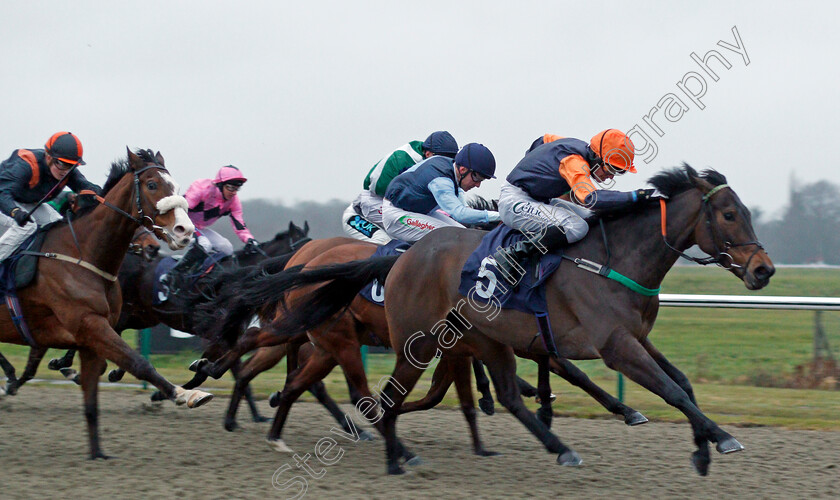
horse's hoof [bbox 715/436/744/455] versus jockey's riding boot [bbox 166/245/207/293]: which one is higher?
jockey's riding boot [bbox 166/245/207/293]

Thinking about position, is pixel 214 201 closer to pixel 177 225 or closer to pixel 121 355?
pixel 177 225

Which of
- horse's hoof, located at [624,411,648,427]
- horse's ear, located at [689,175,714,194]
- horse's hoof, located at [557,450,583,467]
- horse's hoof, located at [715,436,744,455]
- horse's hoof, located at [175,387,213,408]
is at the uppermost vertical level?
horse's ear, located at [689,175,714,194]

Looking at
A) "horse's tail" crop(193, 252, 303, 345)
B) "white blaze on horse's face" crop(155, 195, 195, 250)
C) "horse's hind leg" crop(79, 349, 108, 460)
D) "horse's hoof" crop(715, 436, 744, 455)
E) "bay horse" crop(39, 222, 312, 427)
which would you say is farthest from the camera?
"bay horse" crop(39, 222, 312, 427)

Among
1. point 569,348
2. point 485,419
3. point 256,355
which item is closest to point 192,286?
point 256,355

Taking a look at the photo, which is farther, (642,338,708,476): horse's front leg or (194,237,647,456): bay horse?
(194,237,647,456): bay horse

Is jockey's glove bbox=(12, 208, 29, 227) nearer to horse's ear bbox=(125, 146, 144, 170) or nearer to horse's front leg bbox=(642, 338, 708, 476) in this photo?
horse's ear bbox=(125, 146, 144, 170)

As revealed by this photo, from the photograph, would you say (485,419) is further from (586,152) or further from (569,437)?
(586,152)

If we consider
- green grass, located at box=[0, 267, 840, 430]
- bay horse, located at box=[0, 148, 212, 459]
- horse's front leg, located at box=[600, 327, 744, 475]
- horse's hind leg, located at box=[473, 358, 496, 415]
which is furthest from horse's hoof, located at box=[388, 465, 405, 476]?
green grass, located at box=[0, 267, 840, 430]

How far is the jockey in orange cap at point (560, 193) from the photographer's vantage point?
14.5 feet

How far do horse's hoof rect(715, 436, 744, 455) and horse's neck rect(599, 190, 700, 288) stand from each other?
2.88 ft

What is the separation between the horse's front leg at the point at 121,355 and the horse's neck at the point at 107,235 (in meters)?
0.38

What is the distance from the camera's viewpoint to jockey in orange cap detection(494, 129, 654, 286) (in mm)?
4410

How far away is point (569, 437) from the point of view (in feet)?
18.8

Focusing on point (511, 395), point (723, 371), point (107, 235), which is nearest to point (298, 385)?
point (511, 395)
